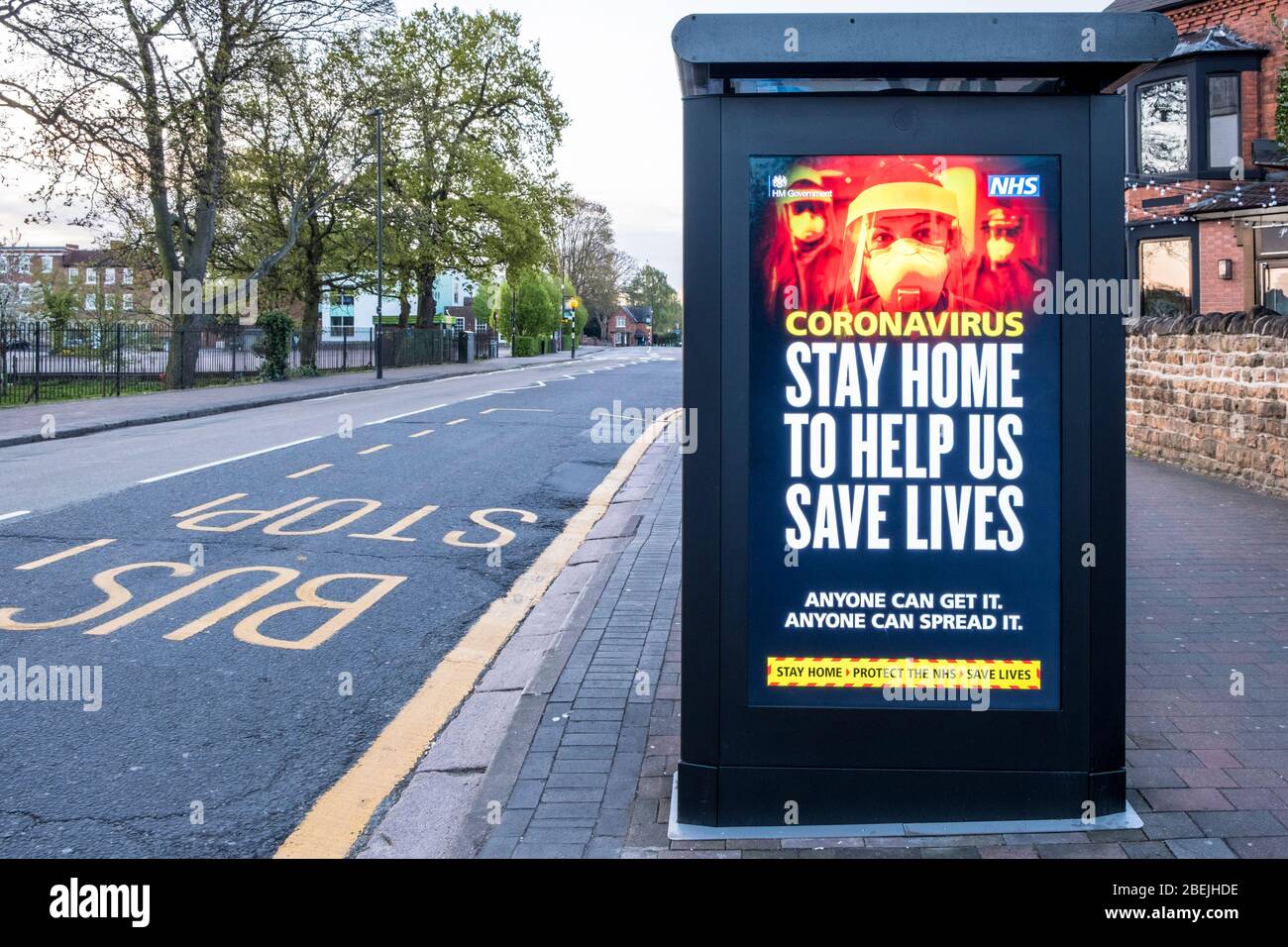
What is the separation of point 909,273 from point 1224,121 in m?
21.2

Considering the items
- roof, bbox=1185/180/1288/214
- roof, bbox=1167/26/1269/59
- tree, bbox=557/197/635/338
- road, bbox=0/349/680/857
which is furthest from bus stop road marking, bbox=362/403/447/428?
tree, bbox=557/197/635/338

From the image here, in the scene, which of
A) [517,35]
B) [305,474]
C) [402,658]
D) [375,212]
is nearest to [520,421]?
[305,474]

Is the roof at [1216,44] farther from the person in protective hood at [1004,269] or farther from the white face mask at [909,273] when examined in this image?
the white face mask at [909,273]

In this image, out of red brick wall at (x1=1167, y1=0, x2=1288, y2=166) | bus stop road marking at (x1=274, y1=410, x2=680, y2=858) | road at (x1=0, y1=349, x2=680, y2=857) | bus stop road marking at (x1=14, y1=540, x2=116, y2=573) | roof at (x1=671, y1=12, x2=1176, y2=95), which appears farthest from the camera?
red brick wall at (x1=1167, y1=0, x2=1288, y2=166)

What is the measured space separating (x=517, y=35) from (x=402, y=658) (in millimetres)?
48233

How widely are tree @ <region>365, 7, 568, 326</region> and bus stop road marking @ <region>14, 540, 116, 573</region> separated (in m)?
37.4

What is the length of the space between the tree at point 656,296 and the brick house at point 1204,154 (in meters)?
154

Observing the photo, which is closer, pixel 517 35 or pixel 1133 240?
pixel 1133 240

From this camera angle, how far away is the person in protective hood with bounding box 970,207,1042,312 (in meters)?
3.79

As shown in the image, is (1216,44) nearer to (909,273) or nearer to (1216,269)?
(1216,269)

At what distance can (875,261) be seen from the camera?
3.80m

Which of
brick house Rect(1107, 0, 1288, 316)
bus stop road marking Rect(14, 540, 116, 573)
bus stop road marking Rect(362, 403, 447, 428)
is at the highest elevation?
brick house Rect(1107, 0, 1288, 316)

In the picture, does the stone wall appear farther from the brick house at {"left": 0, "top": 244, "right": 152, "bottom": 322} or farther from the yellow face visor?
the brick house at {"left": 0, "top": 244, "right": 152, "bottom": 322}
